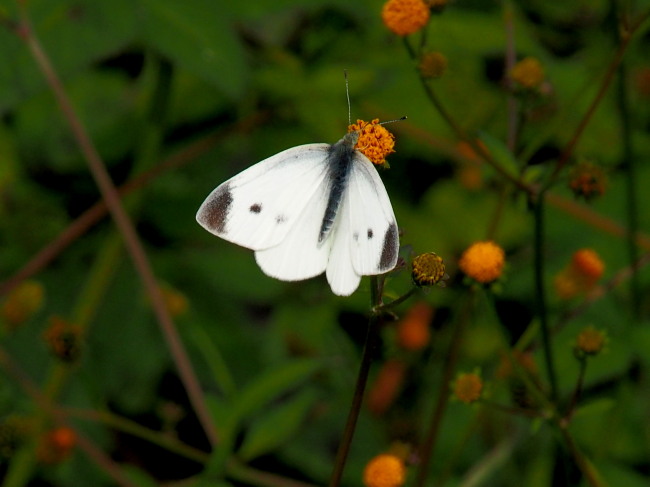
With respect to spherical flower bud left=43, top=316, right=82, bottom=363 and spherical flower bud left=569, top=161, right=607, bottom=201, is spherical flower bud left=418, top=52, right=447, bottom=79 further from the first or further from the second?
spherical flower bud left=43, top=316, right=82, bottom=363

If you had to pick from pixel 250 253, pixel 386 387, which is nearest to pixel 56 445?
pixel 250 253

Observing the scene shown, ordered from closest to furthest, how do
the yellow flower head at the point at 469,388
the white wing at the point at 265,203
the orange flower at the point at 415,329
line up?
the white wing at the point at 265,203, the yellow flower head at the point at 469,388, the orange flower at the point at 415,329

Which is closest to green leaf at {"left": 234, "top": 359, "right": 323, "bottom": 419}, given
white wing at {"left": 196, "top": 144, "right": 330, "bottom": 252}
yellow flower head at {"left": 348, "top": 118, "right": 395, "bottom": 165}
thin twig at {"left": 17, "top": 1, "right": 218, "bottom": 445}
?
thin twig at {"left": 17, "top": 1, "right": 218, "bottom": 445}

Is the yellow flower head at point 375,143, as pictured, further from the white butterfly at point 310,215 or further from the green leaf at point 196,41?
the green leaf at point 196,41

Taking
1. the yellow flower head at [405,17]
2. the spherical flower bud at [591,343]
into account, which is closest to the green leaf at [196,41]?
the yellow flower head at [405,17]

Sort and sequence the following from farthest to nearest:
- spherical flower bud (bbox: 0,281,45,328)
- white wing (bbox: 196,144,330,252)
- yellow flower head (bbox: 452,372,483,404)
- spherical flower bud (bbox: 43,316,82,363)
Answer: spherical flower bud (bbox: 0,281,45,328), spherical flower bud (bbox: 43,316,82,363), yellow flower head (bbox: 452,372,483,404), white wing (bbox: 196,144,330,252)

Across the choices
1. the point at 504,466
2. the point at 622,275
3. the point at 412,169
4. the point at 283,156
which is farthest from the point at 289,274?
the point at 412,169

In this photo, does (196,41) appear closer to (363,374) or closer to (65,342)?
(65,342)
